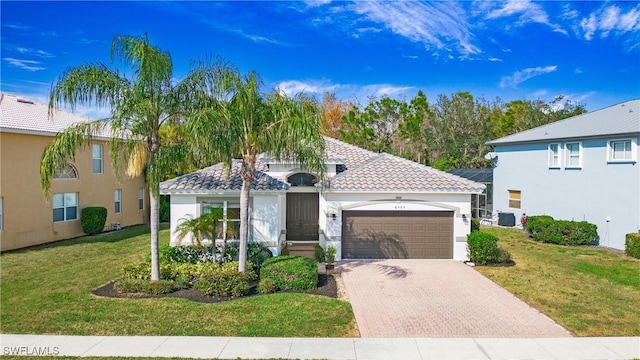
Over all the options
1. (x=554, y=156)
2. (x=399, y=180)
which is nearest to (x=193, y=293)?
(x=399, y=180)

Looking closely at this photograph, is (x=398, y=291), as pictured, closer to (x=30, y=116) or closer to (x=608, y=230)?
(x=608, y=230)

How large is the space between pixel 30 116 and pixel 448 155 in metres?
34.6

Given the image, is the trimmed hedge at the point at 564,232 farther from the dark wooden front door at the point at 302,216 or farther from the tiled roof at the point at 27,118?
the tiled roof at the point at 27,118

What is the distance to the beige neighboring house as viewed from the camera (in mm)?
17406

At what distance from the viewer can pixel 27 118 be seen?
18922 mm

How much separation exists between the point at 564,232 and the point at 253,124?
54.5 ft

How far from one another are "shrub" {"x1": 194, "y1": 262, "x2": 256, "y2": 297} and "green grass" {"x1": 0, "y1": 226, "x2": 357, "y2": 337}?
1.51 ft

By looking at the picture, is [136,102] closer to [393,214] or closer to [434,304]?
[434,304]

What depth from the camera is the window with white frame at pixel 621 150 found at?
706 inches

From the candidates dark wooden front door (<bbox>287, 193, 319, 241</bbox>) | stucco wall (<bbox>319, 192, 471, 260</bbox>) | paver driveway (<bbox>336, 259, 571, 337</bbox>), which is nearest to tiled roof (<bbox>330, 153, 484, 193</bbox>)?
stucco wall (<bbox>319, 192, 471, 260</bbox>)

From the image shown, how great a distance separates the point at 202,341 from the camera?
796cm

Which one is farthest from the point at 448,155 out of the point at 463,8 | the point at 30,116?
the point at 30,116

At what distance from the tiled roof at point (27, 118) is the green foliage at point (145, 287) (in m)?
8.52

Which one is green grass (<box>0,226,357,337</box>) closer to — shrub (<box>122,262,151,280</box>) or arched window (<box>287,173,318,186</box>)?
shrub (<box>122,262,151,280</box>)
